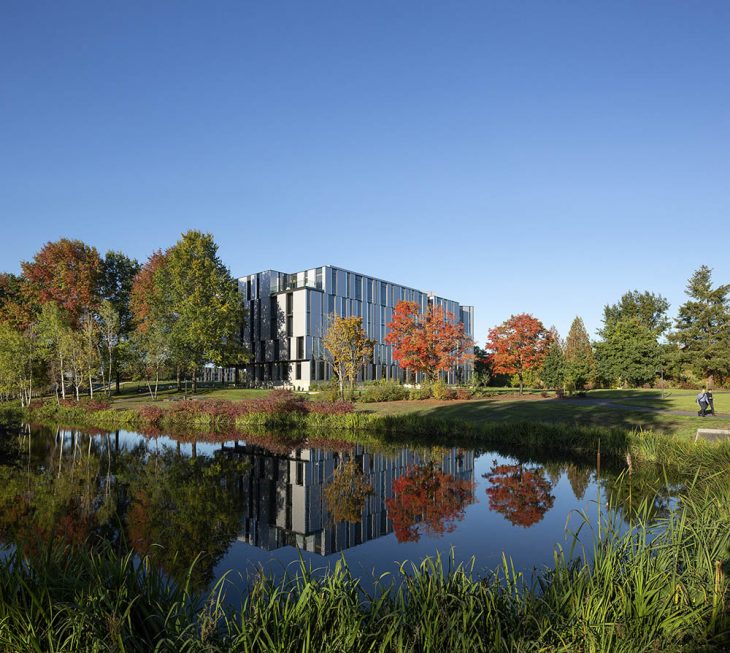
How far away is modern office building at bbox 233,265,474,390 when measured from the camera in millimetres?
54188

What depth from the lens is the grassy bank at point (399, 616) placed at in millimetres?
4184

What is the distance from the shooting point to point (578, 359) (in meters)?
51.9

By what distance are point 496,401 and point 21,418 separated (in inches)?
1327

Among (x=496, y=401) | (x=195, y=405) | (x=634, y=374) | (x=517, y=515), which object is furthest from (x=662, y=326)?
(x=517, y=515)

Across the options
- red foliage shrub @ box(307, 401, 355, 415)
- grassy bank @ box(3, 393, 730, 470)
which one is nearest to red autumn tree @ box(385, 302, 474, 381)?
grassy bank @ box(3, 393, 730, 470)

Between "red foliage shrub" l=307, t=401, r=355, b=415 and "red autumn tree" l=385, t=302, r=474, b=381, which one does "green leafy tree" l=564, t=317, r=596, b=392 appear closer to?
"red autumn tree" l=385, t=302, r=474, b=381

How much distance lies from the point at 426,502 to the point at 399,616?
863 centimetres

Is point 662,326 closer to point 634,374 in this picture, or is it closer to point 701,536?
point 634,374

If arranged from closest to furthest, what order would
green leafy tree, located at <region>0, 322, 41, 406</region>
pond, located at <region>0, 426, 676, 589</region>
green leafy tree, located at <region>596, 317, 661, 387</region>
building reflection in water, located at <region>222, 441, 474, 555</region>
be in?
1. pond, located at <region>0, 426, 676, 589</region>
2. building reflection in water, located at <region>222, 441, 474, 555</region>
3. green leafy tree, located at <region>0, 322, 41, 406</region>
4. green leafy tree, located at <region>596, 317, 661, 387</region>

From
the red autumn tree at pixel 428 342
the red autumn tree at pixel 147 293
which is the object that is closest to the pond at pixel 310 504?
the red autumn tree at pixel 428 342

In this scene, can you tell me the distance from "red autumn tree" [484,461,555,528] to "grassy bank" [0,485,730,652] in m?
6.09

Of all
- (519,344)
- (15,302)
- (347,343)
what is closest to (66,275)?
(15,302)

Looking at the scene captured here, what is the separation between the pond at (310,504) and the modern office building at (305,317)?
32636 millimetres

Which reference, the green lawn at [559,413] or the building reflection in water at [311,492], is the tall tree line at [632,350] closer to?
the green lawn at [559,413]
